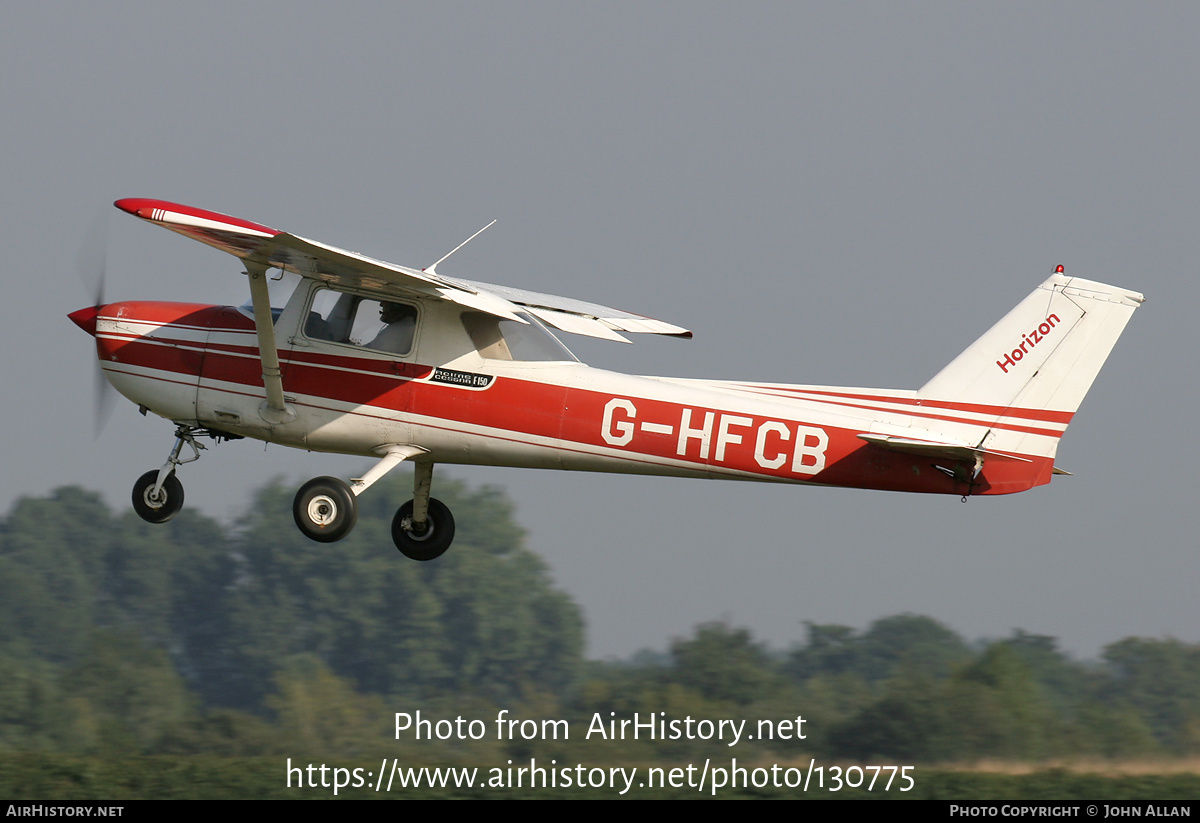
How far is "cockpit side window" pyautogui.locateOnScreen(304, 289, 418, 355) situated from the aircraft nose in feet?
6.56

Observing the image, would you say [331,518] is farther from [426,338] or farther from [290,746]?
[290,746]

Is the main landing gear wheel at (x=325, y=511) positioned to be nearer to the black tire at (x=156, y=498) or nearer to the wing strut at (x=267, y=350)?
the wing strut at (x=267, y=350)

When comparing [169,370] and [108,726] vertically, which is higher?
[169,370]

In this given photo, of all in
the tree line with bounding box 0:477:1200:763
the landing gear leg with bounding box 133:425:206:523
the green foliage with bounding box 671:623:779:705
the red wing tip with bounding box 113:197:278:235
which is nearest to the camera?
the red wing tip with bounding box 113:197:278:235

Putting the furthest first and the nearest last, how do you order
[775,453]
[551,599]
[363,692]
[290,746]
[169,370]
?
[551,599] → [363,692] → [290,746] → [169,370] → [775,453]

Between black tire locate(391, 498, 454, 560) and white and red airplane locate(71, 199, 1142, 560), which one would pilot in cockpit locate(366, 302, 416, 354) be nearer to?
white and red airplane locate(71, 199, 1142, 560)

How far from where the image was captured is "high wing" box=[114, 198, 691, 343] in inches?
372

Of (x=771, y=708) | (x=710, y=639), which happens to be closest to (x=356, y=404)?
(x=771, y=708)

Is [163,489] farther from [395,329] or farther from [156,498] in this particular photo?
[395,329]

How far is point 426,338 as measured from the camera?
11133 mm

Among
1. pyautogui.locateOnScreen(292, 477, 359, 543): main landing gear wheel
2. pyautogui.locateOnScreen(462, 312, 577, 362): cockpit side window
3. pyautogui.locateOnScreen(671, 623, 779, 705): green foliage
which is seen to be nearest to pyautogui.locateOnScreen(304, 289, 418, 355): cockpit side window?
pyautogui.locateOnScreen(462, 312, 577, 362): cockpit side window

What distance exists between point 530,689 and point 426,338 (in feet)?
138

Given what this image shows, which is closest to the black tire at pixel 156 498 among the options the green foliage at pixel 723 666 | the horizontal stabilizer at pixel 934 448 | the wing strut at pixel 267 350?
the wing strut at pixel 267 350

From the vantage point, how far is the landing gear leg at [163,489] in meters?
11.7
